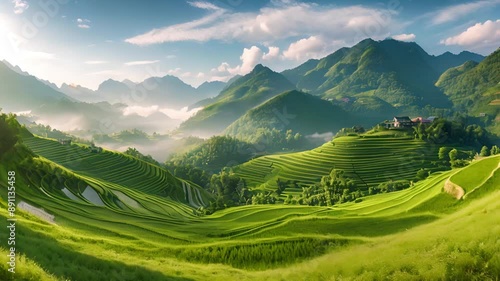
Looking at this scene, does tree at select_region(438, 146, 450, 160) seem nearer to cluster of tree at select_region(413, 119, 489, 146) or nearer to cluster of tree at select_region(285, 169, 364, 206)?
cluster of tree at select_region(413, 119, 489, 146)

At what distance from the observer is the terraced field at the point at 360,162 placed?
13912cm

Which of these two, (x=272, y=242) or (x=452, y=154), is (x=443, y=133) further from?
(x=272, y=242)

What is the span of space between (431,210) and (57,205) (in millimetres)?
44957

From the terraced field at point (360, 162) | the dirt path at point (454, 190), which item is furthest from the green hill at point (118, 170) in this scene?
the dirt path at point (454, 190)

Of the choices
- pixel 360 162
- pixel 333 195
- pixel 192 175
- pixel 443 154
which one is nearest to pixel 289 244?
pixel 333 195

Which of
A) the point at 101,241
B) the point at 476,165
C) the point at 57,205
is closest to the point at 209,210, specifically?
the point at 57,205

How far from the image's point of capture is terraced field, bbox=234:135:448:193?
139 metres

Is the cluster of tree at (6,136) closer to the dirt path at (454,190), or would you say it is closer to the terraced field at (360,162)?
the dirt path at (454,190)

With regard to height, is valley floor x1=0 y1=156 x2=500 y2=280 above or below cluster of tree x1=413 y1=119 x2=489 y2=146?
below

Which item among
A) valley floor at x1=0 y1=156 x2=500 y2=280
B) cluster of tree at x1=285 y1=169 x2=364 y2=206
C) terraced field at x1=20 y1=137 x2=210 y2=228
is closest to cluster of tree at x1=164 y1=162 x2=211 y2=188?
terraced field at x1=20 y1=137 x2=210 y2=228

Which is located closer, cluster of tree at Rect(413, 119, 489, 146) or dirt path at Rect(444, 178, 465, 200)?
dirt path at Rect(444, 178, 465, 200)

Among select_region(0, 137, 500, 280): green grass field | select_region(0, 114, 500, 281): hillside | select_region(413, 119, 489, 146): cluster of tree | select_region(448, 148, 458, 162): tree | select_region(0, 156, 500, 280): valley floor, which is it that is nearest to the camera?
select_region(0, 156, 500, 280): valley floor

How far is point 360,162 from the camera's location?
15025 centimetres

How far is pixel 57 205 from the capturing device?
143 feet
